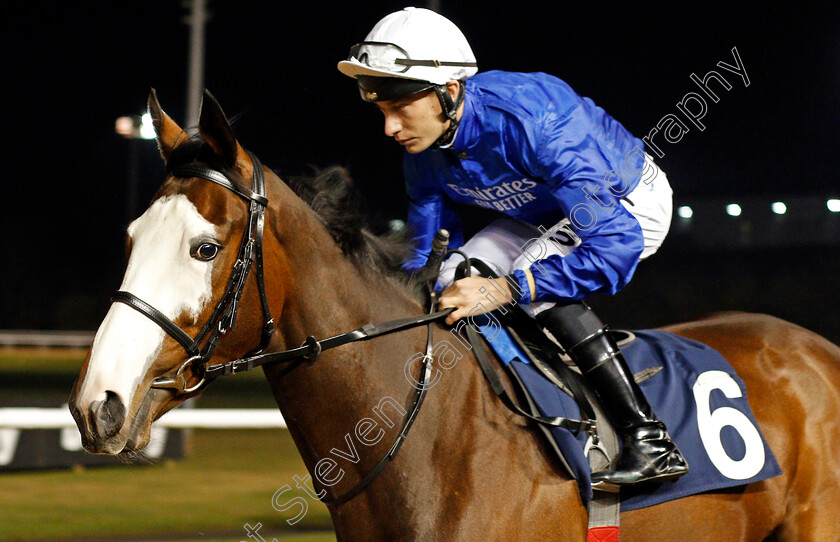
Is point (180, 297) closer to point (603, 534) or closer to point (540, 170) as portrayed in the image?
point (540, 170)

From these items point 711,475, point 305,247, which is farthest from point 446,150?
point 711,475

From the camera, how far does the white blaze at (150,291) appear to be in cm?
147

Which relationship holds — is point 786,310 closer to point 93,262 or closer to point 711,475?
point 711,475

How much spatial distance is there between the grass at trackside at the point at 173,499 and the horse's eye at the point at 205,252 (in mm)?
2827

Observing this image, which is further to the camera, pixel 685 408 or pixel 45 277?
pixel 45 277

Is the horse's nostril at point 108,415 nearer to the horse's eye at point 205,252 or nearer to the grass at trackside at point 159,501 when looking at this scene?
the horse's eye at point 205,252

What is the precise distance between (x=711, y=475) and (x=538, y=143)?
0.99m

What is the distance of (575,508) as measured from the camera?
6.29ft

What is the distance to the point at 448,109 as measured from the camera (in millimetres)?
2064

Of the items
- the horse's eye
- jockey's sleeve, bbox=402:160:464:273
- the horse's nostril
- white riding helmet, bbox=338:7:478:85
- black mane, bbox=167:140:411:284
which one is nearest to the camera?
the horse's nostril

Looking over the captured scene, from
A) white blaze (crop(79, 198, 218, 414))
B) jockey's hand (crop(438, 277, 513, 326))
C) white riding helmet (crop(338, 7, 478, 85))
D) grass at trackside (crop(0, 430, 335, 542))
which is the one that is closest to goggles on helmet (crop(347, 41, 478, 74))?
white riding helmet (crop(338, 7, 478, 85))

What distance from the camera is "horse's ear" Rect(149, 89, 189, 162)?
182 centimetres

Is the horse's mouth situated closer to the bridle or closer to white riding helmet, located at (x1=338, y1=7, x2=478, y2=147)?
the bridle

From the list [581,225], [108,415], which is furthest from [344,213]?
[108,415]
